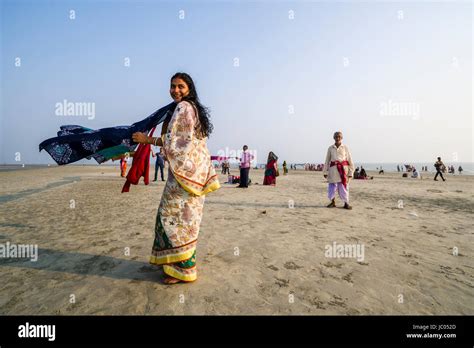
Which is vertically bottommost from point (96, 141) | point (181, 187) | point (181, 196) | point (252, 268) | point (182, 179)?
point (252, 268)

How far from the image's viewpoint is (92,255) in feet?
12.8

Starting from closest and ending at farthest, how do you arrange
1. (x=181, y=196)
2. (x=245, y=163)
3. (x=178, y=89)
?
(x=181, y=196) < (x=178, y=89) < (x=245, y=163)

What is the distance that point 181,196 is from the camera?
9.43ft

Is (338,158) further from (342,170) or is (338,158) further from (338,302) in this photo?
(338,302)

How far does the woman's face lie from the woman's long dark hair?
0.14 ft

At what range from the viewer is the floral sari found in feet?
9.14

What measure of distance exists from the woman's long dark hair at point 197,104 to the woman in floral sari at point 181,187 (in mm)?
13

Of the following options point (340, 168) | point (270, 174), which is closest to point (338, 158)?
point (340, 168)

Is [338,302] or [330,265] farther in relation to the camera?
[330,265]

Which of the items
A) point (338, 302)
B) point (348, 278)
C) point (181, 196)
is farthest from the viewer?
point (348, 278)

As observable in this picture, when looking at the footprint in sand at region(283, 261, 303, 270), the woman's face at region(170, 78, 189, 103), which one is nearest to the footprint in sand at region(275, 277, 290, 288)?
the footprint in sand at region(283, 261, 303, 270)

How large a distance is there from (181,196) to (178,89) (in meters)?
1.33

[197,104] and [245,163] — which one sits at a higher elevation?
[197,104]
